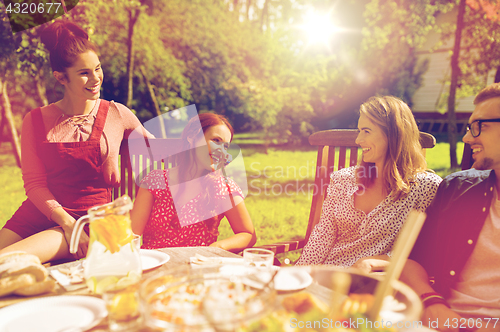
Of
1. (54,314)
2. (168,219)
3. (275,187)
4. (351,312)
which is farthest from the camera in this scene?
(275,187)

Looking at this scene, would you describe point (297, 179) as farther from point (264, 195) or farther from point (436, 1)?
point (436, 1)

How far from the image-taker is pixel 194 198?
2471 mm

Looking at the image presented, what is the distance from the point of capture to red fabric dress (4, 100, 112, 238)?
2219 millimetres

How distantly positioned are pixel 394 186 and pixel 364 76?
14.9 m

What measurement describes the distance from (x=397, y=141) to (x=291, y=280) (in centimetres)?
139

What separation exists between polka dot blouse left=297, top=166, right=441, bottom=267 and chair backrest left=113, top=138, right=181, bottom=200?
48.6 inches

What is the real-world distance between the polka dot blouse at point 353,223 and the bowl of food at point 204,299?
1512 mm

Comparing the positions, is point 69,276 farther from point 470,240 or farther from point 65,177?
point 470,240

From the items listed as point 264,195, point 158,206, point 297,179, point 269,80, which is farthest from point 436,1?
point 158,206

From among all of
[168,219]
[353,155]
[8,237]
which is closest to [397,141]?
[353,155]

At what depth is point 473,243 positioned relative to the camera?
5.60 ft

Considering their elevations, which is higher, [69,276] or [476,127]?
[476,127]

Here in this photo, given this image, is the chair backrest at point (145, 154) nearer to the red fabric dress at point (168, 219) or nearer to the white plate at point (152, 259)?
the red fabric dress at point (168, 219)

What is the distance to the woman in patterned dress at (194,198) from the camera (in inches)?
91.8
